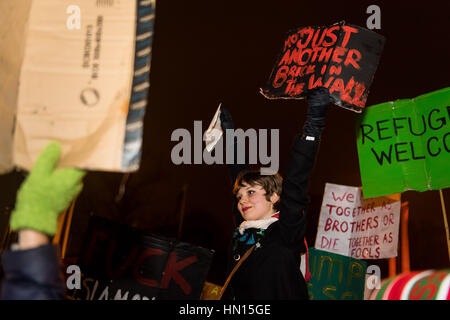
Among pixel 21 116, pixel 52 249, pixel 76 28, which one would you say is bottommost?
pixel 52 249

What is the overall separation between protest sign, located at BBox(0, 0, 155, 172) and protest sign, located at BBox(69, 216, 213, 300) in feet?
8.62

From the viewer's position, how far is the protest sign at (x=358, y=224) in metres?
5.18

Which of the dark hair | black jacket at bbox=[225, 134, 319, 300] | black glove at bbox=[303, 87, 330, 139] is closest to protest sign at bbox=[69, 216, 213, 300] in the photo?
the dark hair

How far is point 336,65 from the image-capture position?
8.93ft

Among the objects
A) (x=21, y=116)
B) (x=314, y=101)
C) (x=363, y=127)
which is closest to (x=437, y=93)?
(x=363, y=127)

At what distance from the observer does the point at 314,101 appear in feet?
8.62

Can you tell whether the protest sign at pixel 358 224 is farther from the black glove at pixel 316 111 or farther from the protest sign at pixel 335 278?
the black glove at pixel 316 111

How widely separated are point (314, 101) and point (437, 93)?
210 centimetres

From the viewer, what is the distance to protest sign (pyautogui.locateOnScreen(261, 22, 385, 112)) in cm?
267

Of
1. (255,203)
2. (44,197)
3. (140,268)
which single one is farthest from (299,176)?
(140,268)

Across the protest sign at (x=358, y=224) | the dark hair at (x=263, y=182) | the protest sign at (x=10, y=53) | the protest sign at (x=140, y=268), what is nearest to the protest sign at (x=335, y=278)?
the protest sign at (x=358, y=224)

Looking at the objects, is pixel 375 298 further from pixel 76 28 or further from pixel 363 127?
pixel 363 127

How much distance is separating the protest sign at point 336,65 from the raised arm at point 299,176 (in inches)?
8.7

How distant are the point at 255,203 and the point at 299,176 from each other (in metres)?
0.55
